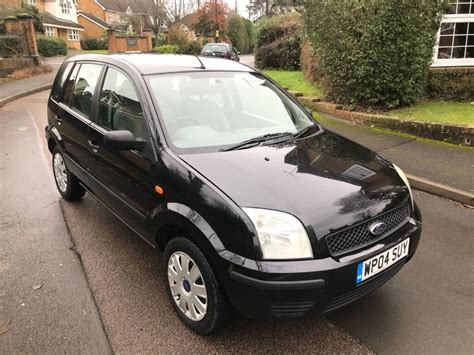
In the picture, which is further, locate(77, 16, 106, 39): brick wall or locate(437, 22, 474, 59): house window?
locate(77, 16, 106, 39): brick wall

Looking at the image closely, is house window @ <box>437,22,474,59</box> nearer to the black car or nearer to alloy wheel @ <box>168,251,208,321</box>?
the black car

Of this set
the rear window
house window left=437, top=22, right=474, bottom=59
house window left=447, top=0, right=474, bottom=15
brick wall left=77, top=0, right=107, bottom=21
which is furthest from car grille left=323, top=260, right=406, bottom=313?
brick wall left=77, top=0, right=107, bottom=21

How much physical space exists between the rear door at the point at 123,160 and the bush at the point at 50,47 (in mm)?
29975

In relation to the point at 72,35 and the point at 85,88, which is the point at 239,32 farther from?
the point at 85,88

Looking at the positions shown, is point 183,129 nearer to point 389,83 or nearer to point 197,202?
point 197,202

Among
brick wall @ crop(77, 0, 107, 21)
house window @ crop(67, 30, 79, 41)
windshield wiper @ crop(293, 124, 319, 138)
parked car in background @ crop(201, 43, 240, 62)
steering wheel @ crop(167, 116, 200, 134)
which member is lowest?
windshield wiper @ crop(293, 124, 319, 138)

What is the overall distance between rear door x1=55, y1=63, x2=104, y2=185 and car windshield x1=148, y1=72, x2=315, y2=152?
1020mm

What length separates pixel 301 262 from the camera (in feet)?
7.63

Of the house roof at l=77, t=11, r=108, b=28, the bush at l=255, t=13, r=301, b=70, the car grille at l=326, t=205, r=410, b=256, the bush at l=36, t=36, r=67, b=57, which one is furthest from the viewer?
the house roof at l=77, t=11, r=108, b=28

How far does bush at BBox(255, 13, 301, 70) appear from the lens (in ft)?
62.0

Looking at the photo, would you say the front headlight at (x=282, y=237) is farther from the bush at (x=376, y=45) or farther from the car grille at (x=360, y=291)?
the bush at (x=376, y=45)

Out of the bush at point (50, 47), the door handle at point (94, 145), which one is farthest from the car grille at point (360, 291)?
the bush at point (50, 47)

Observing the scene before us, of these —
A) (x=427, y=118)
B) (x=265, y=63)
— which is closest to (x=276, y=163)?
(x=427, y=118)

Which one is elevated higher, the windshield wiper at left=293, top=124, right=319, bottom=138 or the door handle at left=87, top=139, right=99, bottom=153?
the windshield wiper at left=293, top=124, right=319, bottom=138
